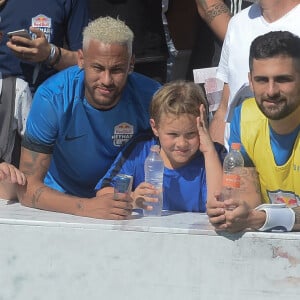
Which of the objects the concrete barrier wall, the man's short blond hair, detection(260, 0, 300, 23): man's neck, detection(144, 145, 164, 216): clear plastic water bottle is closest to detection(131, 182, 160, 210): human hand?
detection(144, 145, 164, 216): clear plastic water bottle

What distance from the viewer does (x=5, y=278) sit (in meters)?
→ 4.18

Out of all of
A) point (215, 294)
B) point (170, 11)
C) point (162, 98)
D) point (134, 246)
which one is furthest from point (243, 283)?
point (170, 11)

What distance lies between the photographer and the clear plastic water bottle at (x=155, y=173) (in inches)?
173

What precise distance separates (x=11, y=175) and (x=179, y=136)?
85 centimetres

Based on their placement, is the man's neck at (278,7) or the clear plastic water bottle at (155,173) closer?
the clear plastic water bottle at (155,173)

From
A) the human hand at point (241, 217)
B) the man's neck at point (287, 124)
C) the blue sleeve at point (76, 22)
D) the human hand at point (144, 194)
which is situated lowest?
the human hand at point (241, 217)

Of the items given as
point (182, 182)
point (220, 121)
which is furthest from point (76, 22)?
point (182, 182)

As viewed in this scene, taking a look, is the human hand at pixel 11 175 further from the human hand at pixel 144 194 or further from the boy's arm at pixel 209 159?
the boy's arm at pixel 209 159

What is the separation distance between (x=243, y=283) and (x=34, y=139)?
1371mm

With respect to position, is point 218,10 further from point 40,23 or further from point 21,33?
point 21,33

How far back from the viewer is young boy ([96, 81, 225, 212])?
457 cm

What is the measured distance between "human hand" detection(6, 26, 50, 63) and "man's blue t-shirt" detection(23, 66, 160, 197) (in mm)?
221

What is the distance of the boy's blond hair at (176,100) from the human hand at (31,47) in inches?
29.9

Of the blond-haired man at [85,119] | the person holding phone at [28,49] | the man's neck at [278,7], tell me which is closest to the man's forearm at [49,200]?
the blond-haired man at [85,119]
